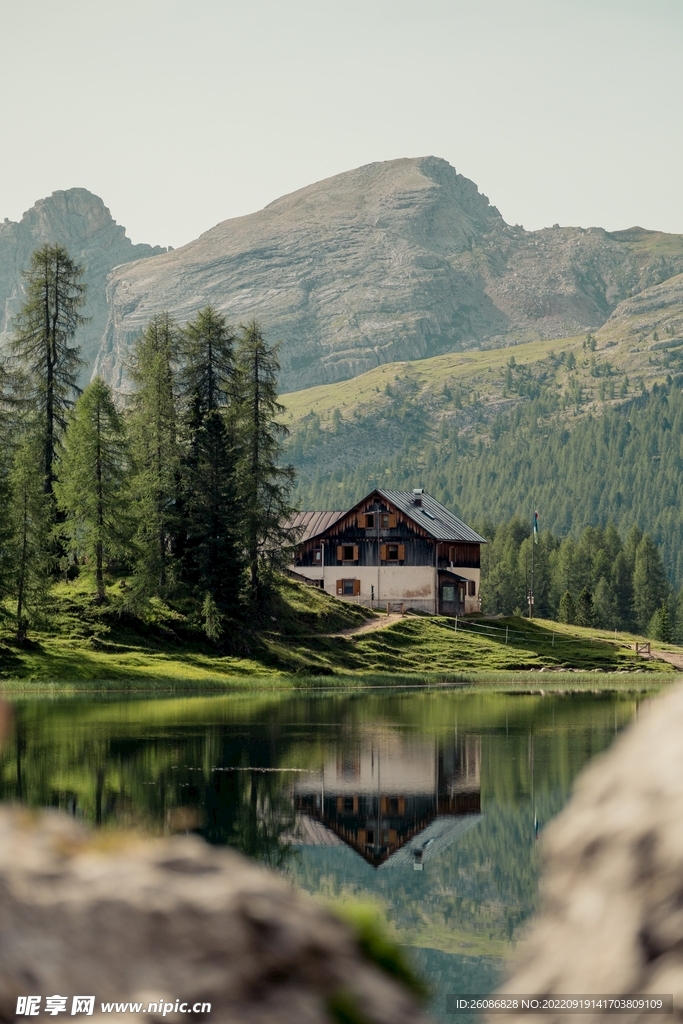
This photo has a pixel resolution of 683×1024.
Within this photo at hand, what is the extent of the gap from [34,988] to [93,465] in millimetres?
70539

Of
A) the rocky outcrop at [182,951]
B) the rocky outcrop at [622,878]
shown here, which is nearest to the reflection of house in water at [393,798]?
the rocky outcrop at [182,951]

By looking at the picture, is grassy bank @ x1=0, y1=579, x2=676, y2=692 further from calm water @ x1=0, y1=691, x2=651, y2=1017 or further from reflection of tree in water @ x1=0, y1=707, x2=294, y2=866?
reflection of tree in water @ x1=0, y1=707, x2=294, y2=866

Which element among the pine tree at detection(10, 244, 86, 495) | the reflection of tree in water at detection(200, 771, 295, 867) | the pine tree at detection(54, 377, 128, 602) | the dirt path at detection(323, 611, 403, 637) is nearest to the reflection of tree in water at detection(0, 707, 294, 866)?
the reflection of tree in water at detection(200, 771, 295, 867)

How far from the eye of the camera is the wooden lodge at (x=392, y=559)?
104 m

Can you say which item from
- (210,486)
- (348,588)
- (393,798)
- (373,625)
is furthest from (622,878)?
(348,588)

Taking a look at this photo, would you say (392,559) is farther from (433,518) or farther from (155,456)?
(155,456)

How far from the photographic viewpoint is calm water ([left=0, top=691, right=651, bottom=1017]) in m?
18.1

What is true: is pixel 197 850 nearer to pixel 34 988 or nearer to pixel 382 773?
pixel 34 988

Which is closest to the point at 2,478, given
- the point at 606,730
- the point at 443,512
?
the point at 606,730

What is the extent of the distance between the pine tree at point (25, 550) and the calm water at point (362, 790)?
15244 mm

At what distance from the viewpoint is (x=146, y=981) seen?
9.56 ft

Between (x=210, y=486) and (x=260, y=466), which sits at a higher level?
(x=260, y=466)

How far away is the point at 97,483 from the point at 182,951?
7043 cm

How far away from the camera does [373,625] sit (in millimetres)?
89688
